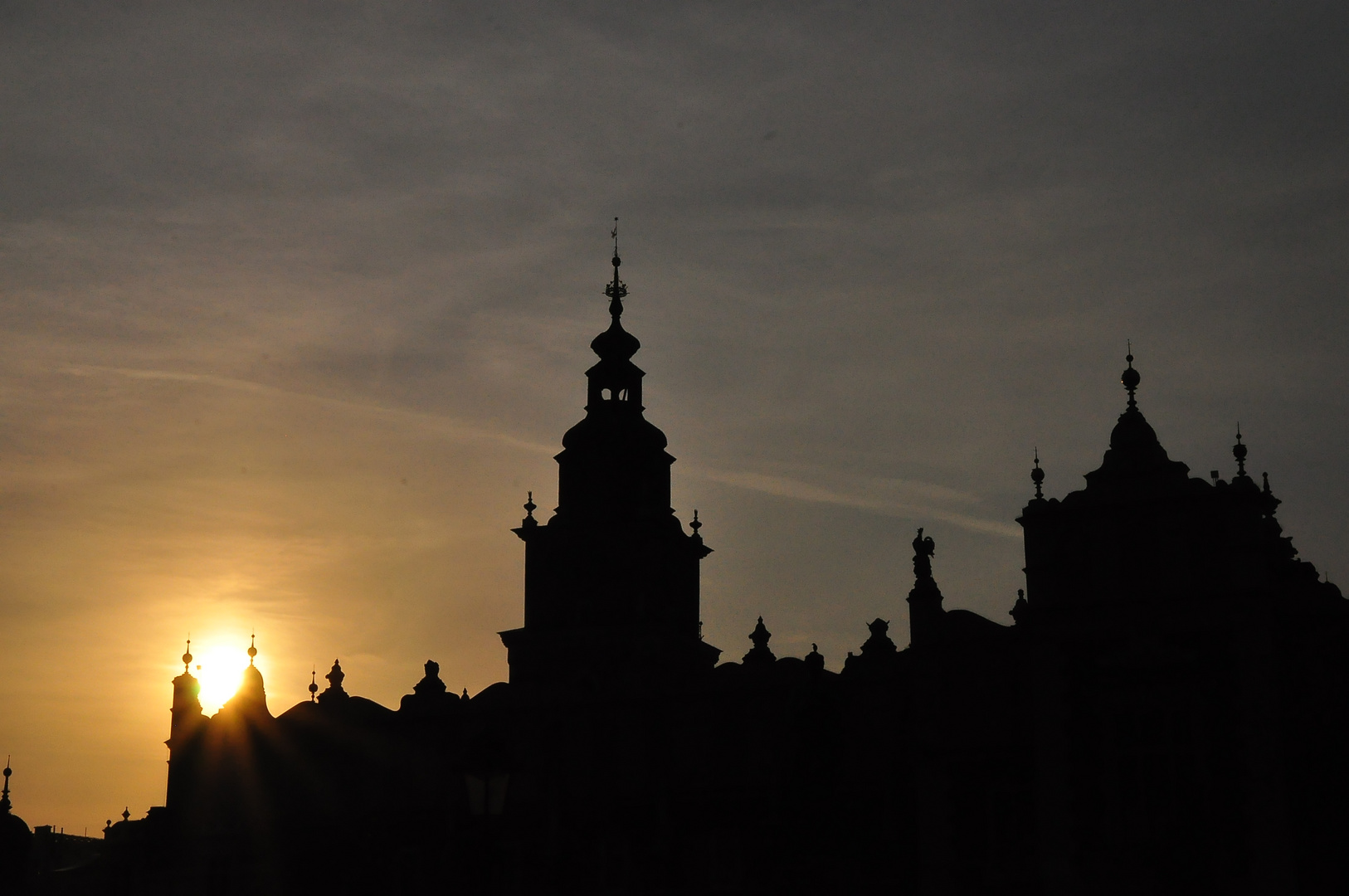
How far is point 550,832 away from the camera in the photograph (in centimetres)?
5631

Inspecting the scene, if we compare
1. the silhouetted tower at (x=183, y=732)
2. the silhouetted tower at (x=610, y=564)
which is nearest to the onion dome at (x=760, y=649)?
the silhouetted tower at (x=610, y=564)

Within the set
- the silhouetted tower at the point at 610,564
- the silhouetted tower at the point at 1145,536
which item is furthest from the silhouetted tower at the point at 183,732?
the silhouetted tower at the point at 1145,536

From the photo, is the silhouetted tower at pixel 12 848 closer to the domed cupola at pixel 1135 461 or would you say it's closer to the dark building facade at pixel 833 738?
the dark building facade at pixel 833 738

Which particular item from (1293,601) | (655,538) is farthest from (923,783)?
(655,538)

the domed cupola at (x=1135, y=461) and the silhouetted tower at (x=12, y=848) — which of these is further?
the silhouetted tower at (x=12, y=848)

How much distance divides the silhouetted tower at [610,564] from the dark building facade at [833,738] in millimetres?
103

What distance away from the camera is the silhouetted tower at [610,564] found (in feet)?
207

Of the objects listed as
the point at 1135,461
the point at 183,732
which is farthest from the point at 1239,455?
the point at 183,732

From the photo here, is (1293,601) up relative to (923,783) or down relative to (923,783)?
up

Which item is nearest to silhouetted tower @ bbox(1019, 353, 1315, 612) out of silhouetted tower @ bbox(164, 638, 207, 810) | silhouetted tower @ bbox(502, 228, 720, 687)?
silhouetted tower @ bbox(502, 228, 720, 687)

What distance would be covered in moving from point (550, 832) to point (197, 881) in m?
15.1

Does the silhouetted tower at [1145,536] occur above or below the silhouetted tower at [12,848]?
above

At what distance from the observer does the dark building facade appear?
46.3 meters

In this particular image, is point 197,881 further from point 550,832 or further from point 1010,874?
point 1010,874
